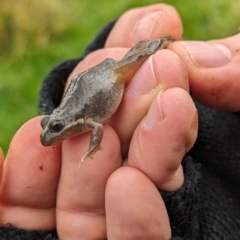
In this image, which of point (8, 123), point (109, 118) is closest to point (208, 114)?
point (109, 118)

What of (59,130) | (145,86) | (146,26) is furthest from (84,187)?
(146,26)

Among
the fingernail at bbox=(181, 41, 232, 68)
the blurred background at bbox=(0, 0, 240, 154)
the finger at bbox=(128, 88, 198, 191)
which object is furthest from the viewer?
the blurred background at bbox=(0, 0, 240, 154)

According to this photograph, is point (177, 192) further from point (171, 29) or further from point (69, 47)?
point (69, 47)

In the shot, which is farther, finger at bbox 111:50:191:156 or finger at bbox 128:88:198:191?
finger at bbox 111:50:191:156

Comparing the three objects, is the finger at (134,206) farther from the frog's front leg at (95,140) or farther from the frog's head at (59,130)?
the frog's head at (59,130)

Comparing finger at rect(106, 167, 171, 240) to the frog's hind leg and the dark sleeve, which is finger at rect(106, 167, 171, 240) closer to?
the dark sleeve

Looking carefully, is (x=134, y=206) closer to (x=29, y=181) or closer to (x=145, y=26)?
(x=29, y=181)

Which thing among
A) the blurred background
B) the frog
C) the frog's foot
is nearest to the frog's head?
the frog

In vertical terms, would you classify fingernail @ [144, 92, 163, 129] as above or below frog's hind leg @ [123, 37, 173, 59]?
below
